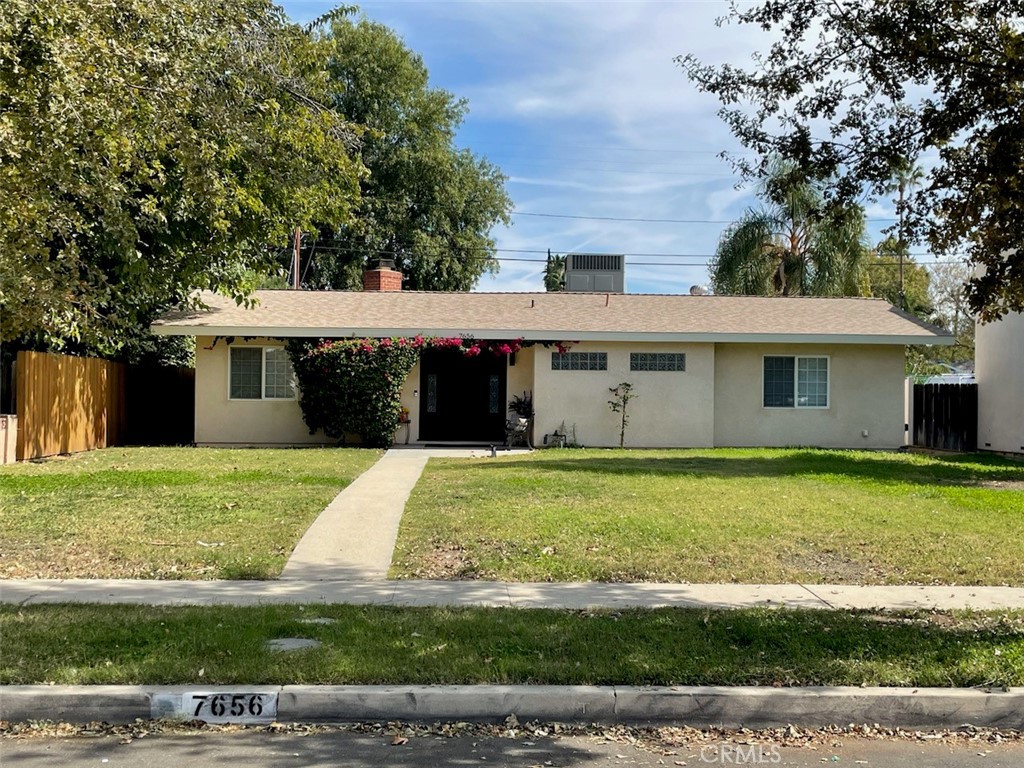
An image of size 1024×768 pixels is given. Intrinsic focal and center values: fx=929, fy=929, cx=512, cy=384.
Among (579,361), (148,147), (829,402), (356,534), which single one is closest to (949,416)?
(829,402)

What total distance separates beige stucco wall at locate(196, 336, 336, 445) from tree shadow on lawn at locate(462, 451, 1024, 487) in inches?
247

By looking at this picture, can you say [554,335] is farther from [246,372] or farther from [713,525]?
[713,525]

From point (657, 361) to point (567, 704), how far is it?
55.2ft

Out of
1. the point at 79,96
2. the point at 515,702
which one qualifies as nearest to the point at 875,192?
the point at 515,702

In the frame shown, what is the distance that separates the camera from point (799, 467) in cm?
1695

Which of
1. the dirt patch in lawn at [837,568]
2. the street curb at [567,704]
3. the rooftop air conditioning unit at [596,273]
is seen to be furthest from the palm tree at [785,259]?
the street curb at [567,704]

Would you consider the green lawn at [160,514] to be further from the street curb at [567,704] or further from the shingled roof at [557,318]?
the shingled roof at [557,318]

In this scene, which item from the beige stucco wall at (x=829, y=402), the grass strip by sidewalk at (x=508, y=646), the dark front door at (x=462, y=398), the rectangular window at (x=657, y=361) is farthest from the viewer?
the dark front door at (x=462, y=398)

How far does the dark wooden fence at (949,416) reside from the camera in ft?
Result: 74.4

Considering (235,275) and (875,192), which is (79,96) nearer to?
(875,192)

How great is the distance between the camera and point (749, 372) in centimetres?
2217

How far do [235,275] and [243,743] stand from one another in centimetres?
1769

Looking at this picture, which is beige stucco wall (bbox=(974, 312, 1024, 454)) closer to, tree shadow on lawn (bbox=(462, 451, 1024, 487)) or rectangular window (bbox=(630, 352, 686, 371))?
tree shadow on lawn (bbox=(462, 451, 1024, 487))

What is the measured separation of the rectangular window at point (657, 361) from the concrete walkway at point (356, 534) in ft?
26.1
